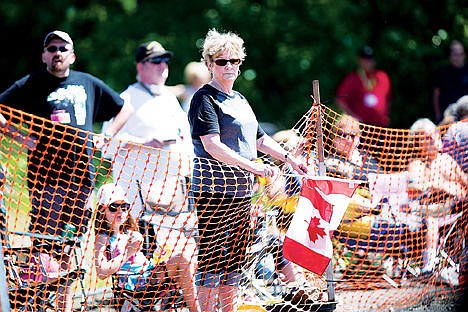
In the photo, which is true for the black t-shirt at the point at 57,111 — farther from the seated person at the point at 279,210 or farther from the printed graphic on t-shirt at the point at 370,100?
the printed graphic on t-shirt at the point at 370,100

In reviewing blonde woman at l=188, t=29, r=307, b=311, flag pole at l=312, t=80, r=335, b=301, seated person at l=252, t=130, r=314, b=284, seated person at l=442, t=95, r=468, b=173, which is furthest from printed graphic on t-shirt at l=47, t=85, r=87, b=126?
seated person at l=442, t=95, r=468, b=173

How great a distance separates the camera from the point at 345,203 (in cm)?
600

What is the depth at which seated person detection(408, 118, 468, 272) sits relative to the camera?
7.54 metres

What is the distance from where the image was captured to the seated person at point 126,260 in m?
6.06

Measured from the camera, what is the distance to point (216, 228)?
5.90 m

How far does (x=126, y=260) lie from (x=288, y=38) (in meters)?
8.92

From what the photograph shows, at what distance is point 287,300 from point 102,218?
4.61ft

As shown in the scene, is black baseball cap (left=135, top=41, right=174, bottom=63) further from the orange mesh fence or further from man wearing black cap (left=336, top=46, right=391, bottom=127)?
man wearing black cap (left=336, top=46, right=391, bottom=127)

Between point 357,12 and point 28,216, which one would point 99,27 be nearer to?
point 357,12

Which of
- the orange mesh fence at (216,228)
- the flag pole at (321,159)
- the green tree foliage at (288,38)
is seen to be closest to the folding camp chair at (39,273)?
the orange mesh fence at (216,228)

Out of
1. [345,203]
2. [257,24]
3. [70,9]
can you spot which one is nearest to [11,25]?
[70,9]

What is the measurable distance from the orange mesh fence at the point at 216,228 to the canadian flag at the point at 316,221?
306 millimetres

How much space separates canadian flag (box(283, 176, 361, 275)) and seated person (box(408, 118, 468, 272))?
1732 millimetres

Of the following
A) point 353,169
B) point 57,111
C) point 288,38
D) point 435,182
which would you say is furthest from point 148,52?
point 288,38
